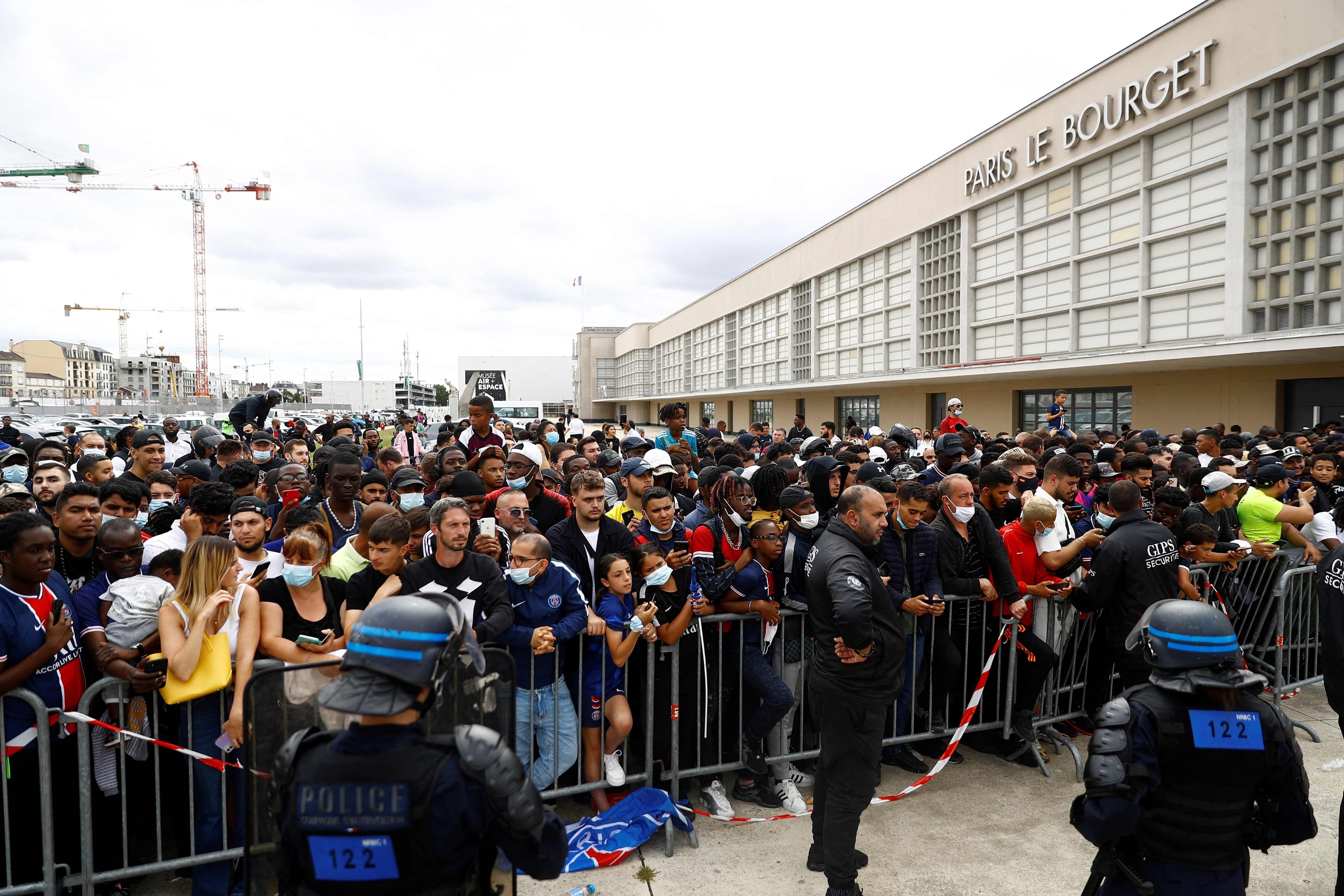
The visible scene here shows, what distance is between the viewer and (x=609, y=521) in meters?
4.82

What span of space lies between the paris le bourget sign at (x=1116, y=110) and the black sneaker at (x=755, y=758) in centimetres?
1828

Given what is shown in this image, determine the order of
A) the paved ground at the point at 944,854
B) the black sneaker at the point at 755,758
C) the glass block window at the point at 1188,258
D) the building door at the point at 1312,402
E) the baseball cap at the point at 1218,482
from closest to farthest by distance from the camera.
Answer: the paved ground at the point at 944,854
the black sneaker at the point at 755,758
the baseball cap at the point at 1218,482
the building door at the point at 1312,402
the glass block window at the point at 1188,258

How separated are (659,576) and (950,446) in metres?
5.04

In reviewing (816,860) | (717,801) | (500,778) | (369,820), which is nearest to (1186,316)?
(717,801)

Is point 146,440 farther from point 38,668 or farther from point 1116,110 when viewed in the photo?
point 1116,110

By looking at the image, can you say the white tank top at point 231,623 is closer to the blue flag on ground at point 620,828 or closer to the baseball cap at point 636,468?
the blue flag on ground at point 620,828

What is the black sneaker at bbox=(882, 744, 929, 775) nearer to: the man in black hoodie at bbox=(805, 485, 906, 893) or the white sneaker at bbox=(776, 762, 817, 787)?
the white sneaker at bbox=(776, 762, 817, 787)

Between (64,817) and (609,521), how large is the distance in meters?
→ 3.18

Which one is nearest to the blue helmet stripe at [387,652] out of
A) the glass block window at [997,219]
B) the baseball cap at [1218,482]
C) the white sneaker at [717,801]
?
the white sneaker at [717,801]

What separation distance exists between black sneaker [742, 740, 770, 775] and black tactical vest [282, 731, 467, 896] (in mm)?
2917

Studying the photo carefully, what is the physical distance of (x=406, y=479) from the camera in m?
5.86

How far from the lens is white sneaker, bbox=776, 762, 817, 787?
463 centimetres

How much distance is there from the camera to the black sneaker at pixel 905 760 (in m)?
4.93

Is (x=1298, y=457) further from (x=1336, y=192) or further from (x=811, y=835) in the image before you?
(x=1336, y=192)
